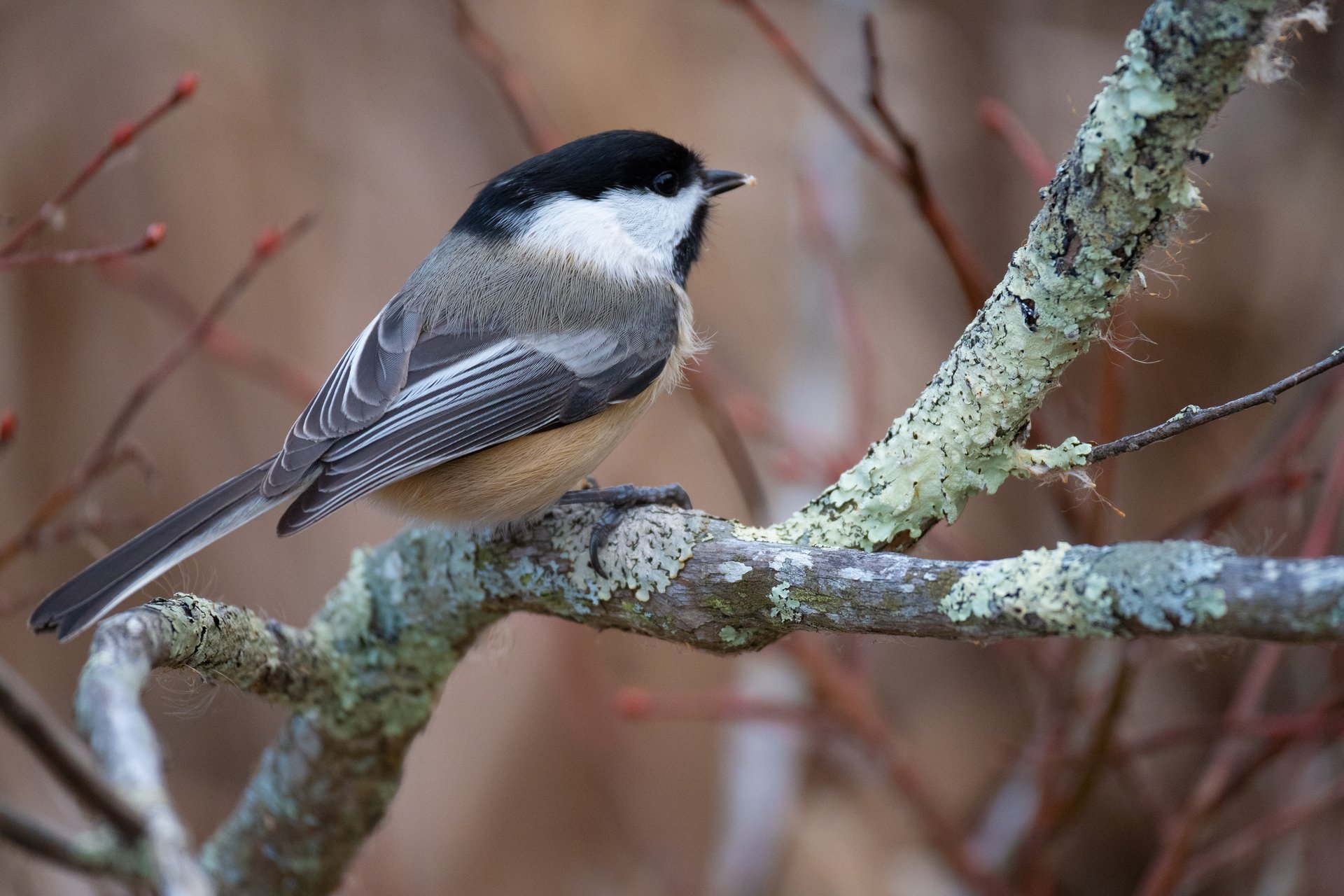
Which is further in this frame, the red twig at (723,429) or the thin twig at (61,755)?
the red twig at (723,429)

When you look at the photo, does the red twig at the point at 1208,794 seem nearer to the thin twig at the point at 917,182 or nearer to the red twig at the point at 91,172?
the thin twig at the point at 917,182

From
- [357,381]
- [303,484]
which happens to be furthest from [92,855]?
[357,381]

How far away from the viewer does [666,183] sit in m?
2.01

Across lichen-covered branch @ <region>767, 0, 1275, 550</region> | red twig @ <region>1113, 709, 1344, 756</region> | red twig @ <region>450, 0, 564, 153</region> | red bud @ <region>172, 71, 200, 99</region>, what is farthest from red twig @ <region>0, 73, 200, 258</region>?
red twig @ <region>1113, 709, 1344, 756</region>

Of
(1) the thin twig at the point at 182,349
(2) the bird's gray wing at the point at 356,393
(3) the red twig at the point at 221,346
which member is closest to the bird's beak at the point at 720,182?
(2) the bird's gray wing at the point at 356,393

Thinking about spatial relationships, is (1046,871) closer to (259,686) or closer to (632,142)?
(259,686)

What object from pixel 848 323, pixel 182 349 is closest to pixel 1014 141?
pixel 848 323

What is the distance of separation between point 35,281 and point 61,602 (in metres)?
2.13

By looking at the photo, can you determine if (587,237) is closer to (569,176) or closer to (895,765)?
(569,176)

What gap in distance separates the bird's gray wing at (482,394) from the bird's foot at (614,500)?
0.13 meters

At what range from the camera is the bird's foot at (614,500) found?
1338 mm

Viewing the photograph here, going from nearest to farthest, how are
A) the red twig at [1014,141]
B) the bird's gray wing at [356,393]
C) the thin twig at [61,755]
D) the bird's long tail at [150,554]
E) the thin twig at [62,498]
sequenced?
the thin twig at [61,755]
the bird's long tail at [150,554]
the thin twig at [62,498]
the bird's gray wing at [356,393]
the red twig at [1014,141]

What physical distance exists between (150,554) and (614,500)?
2.04 feet

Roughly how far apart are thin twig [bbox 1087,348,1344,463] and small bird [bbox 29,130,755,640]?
2.19 feet
